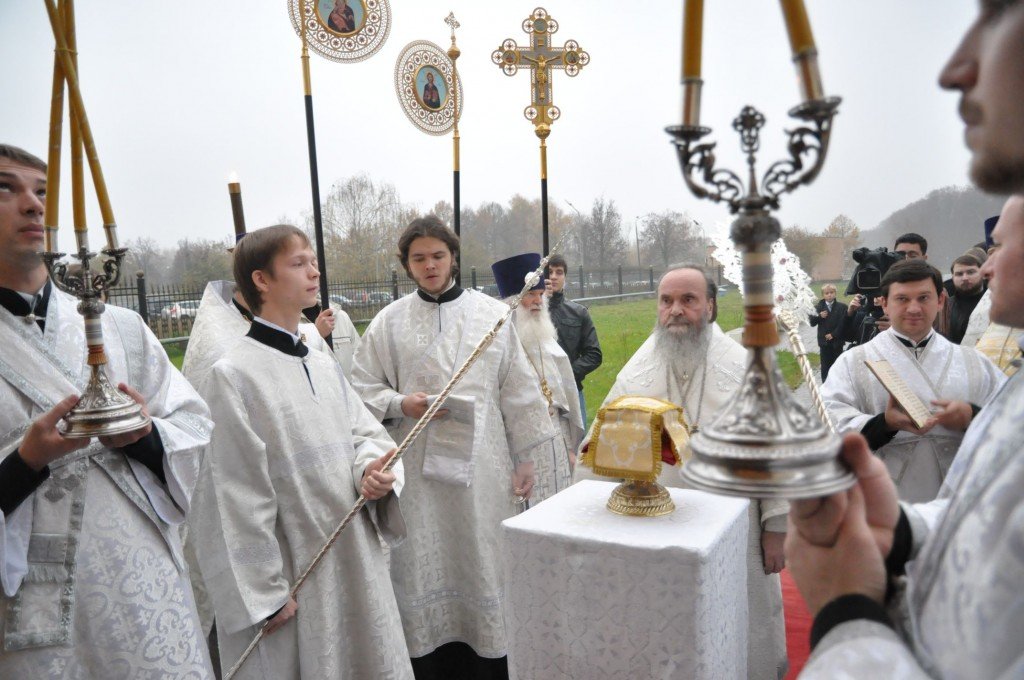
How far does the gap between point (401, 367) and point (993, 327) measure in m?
3.52

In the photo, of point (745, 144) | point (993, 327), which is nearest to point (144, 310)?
point (745, 144)

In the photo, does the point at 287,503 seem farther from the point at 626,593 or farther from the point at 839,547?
the point at 839,547

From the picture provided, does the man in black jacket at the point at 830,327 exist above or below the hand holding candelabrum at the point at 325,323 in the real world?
below

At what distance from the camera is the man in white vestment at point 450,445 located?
3.49 m

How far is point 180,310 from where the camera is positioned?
20.5 ft

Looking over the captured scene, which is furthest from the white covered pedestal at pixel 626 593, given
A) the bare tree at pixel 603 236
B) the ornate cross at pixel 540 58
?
the bare tree at pixel 603 236

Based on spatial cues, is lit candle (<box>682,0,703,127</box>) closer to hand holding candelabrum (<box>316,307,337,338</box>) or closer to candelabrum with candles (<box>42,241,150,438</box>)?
candelabrum with candles (<box>42,241,150,438</box>)

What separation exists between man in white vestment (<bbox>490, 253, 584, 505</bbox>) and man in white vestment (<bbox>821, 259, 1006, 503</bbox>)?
1.94 metres

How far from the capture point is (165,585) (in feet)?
6.69

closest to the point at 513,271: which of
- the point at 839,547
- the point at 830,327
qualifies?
the point at 839,547

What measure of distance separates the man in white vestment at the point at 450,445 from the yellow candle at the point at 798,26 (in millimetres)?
2795

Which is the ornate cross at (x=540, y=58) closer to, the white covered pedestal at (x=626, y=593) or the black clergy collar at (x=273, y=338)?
the black clergy collar at (x=273, y=338)

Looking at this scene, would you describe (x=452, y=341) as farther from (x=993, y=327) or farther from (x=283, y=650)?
(x=993, y=327)

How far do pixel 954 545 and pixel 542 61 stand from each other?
5359 mm
